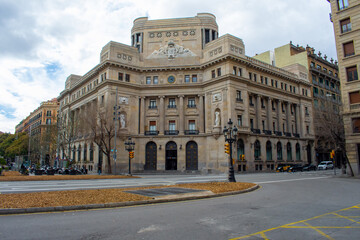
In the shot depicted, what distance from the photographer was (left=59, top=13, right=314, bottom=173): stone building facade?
148ft

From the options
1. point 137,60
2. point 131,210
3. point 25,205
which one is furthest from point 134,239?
point 137,60

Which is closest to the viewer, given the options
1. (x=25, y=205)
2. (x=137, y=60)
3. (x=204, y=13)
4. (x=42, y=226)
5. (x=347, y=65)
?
(x=42, y=226)

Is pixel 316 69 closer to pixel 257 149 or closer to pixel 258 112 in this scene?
pixel 258 112

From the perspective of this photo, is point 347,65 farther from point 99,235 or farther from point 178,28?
point 99,235

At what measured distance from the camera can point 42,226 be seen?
7215mm

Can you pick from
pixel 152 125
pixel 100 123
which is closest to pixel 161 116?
pixel 152 125

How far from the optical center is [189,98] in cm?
4969

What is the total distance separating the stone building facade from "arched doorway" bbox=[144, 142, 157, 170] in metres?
0.05

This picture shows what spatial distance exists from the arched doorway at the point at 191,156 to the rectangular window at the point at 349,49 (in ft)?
84.0

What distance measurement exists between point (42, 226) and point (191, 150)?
4041 centimetres

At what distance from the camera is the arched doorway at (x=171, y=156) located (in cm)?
4750

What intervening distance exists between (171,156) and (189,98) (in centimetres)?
1096

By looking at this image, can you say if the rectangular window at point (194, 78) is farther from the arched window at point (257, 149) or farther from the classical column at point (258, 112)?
the arched window at point (257, 149)

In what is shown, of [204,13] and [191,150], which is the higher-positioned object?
[204,13]
